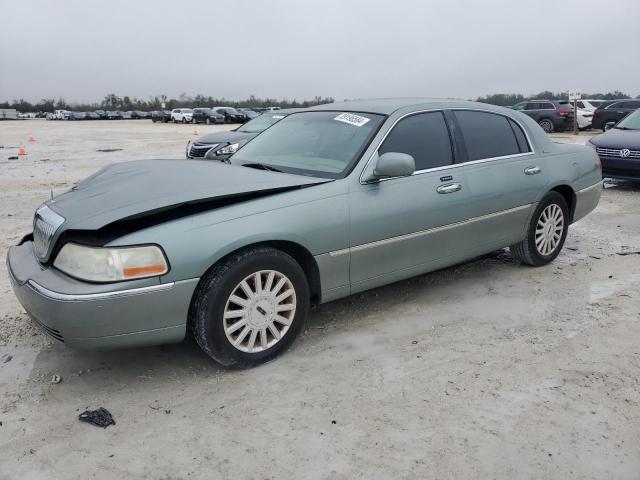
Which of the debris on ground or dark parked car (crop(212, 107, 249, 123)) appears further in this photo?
dark parked car (crop(212, 107, 249, 123))

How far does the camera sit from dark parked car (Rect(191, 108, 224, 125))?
154 feet

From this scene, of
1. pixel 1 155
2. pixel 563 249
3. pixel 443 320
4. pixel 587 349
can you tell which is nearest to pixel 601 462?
pixel 587 349

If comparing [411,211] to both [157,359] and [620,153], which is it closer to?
[157,359]

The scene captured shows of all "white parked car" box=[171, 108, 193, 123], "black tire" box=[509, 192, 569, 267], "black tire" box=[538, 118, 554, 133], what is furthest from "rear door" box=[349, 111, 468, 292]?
"white parked car" box=[171, 108, 193, 123]

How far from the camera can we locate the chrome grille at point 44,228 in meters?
3.23

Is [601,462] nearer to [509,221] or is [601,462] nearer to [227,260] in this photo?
[227,260]

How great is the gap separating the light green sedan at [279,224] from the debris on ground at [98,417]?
352mm

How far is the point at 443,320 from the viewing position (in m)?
4.13

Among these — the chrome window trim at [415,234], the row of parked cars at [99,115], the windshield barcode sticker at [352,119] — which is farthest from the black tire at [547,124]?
the row of parked cars at [99,115]

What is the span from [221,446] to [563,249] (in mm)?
4616

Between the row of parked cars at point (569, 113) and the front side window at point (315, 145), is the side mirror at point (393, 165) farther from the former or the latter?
the row of parked cars at point (569, 113)

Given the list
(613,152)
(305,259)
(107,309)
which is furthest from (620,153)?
(107,309)

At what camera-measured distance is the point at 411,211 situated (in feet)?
13.0

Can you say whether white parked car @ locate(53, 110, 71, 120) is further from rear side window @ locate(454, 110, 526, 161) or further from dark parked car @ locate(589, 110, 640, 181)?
rear side window @ locate(454, 110, 526, 161)
